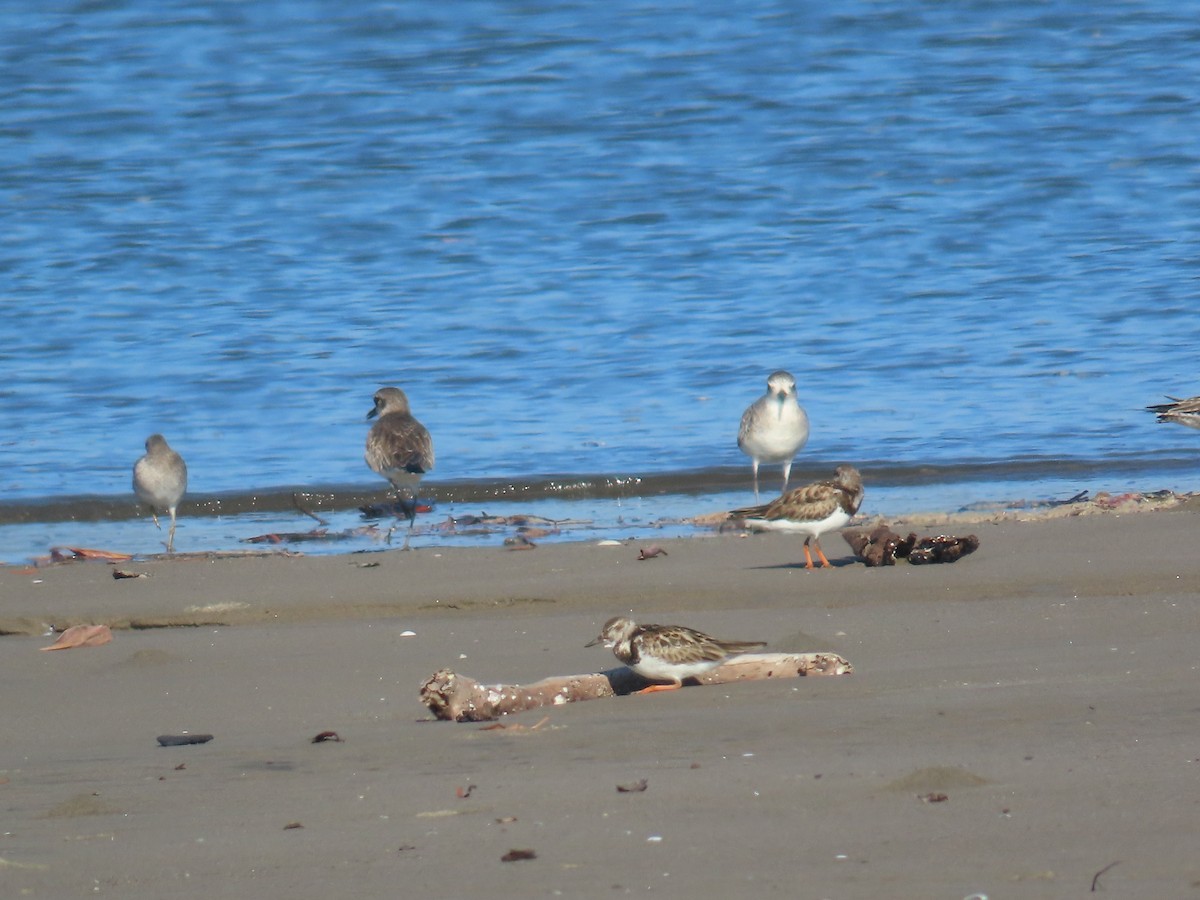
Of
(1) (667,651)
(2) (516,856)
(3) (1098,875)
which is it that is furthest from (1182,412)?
(2) (516,856)

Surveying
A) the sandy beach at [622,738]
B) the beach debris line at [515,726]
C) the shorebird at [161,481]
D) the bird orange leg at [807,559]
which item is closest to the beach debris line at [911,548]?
the sandy beach at [622,738]

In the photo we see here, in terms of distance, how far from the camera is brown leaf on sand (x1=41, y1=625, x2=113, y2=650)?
7047 millimetres

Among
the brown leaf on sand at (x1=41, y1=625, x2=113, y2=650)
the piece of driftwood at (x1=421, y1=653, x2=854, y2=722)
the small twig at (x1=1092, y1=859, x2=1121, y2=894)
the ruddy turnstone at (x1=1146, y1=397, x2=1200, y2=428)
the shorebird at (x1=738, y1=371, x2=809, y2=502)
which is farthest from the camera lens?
the shorebird at (x1=738, y1=371, x2=809, y2=502)

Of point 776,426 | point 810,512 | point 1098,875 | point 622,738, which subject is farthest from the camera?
point 776,426

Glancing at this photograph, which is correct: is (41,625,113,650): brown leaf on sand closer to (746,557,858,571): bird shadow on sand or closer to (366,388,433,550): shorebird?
(746,557,858,571): bird shadow on sand

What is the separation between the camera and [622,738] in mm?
4879

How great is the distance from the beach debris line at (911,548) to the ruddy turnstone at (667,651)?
7.51 ft

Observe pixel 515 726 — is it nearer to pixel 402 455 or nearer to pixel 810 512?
pixel 810 512

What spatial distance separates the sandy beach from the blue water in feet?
10.1

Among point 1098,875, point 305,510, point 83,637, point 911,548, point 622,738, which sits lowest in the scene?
point 305,510

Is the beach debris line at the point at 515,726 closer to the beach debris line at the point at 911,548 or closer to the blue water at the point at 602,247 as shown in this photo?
the beach debris line at the point at 911,548

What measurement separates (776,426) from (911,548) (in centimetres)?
353

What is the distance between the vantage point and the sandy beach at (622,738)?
373 centimetres

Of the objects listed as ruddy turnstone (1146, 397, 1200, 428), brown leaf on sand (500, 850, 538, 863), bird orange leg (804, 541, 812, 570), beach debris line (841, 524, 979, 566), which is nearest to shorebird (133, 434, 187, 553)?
bird orange leg (804, 541, 812, 570)
